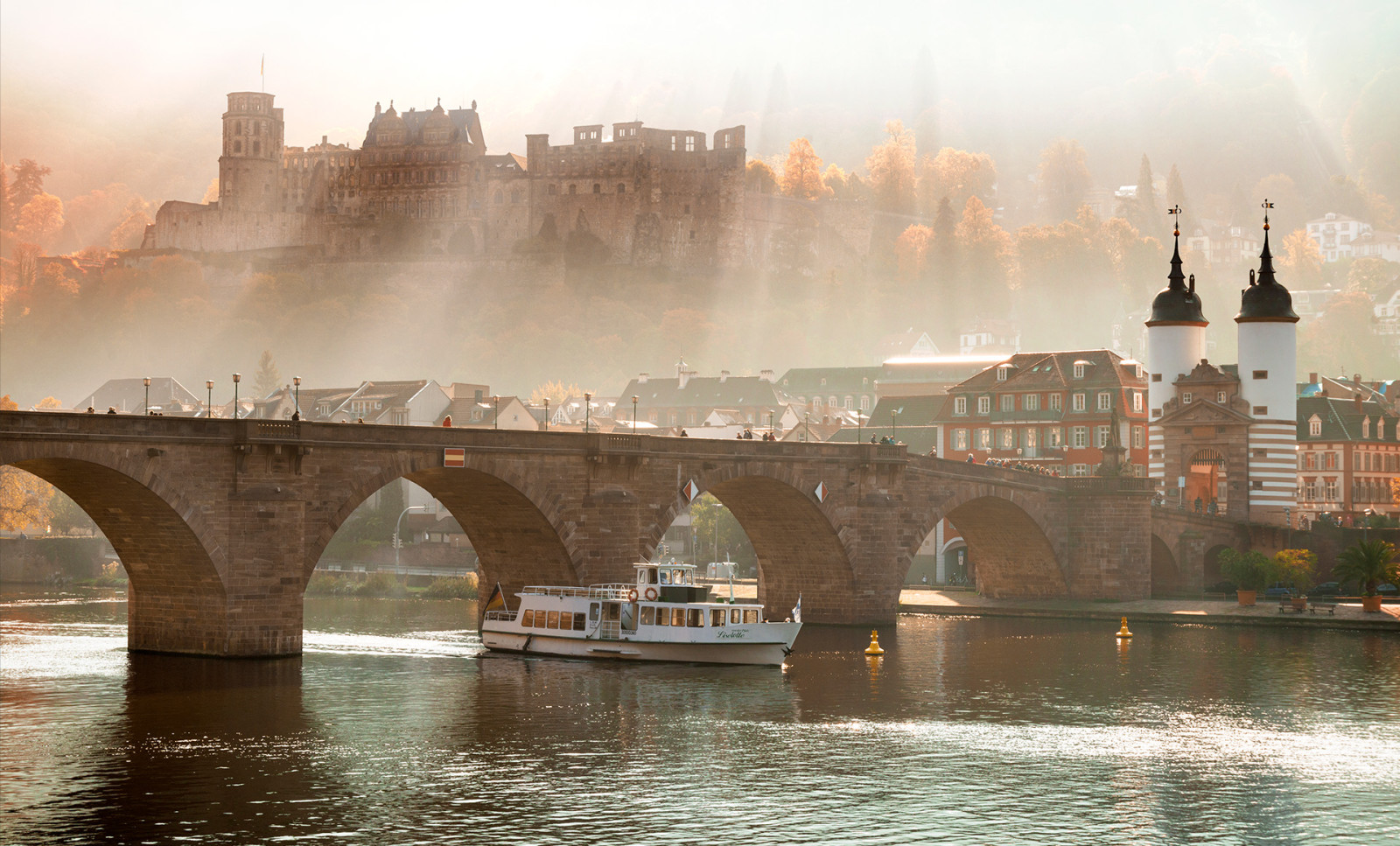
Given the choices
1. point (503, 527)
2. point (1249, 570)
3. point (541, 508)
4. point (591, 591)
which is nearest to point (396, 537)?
point (503, 527)

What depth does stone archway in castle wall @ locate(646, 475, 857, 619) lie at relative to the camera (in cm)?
8475

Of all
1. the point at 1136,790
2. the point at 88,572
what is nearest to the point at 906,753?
the point at 1136,790

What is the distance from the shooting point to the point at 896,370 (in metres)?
162

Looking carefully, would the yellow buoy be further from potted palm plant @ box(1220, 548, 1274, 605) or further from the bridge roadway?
potted palm plant @ box(1220, 548, 1274, 605)

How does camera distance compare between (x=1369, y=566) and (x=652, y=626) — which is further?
(x=1369, y=566)

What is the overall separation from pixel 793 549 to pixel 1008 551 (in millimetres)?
20103

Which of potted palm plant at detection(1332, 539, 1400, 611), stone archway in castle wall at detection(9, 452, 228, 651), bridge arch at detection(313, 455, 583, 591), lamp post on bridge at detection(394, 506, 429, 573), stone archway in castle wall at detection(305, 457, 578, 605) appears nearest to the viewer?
stone archway in castle wall at detection(9, 452, 228, 651)

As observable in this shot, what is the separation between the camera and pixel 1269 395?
107m

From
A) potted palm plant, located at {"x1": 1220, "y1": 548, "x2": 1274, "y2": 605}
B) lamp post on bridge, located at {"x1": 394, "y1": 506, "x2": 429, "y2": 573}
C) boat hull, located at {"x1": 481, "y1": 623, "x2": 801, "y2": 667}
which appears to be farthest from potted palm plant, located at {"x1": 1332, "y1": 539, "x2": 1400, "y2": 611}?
lamp post on bridge, located at {"x1": 394, "y1": 506, "x2": 429, "y2": 573}

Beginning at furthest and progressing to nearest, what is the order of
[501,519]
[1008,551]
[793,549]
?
[1008,551], [793,549], [501,519]

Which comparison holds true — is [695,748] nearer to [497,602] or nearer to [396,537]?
[497,602]

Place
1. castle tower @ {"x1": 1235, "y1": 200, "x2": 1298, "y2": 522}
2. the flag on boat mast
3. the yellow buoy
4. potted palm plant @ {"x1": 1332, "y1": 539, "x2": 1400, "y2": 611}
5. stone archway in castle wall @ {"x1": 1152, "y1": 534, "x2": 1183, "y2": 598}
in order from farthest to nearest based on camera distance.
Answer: castle tower @ {"x1": 1235, "y1": 200, "x2": 1298, "y2": 522} < stone archway in castle wall @ {"x1": 1152, "y1": 534, "x2": 1183, "y2": 598} < potted palm plant @ {"x1": 1332, "y1": 539, "x2": 1400, "y2": 611} < the flag on boat mast < the yellow buoy

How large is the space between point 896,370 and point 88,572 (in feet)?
243

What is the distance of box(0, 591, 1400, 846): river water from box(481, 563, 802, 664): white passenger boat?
3.58ft
